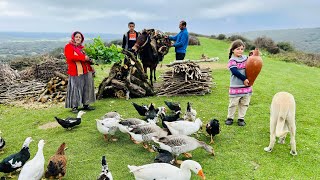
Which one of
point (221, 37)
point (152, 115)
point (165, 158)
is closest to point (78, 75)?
point (152, 115)

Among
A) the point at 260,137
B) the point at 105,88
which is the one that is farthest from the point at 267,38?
the point at 260,137

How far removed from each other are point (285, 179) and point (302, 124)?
3.76 metres

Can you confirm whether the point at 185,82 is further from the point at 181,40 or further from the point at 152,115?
the point at 152,115

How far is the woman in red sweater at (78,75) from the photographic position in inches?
390

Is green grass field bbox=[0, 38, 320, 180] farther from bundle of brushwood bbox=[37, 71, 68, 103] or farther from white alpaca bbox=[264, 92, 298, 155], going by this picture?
bundle of brushwood bbox=[37, 71, 68, 103]

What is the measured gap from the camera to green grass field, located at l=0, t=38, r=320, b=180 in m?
6.67

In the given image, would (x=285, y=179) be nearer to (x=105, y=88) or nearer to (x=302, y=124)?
(x=302, y=124)

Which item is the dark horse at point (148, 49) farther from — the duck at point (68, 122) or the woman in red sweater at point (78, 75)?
the duck at point (68, 122)

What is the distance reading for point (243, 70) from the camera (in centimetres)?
852

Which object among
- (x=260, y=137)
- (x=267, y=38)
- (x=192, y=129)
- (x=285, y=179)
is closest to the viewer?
(x=285, y=179)

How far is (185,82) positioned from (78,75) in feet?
14.8

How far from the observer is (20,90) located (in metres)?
14.5

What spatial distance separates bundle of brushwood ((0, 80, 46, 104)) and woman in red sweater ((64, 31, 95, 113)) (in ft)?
13.7

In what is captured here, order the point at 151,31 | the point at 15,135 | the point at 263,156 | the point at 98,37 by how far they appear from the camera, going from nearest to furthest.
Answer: the point at 263,156 < the point at 15,135 < the point at 98,37 < the point at 151,31
